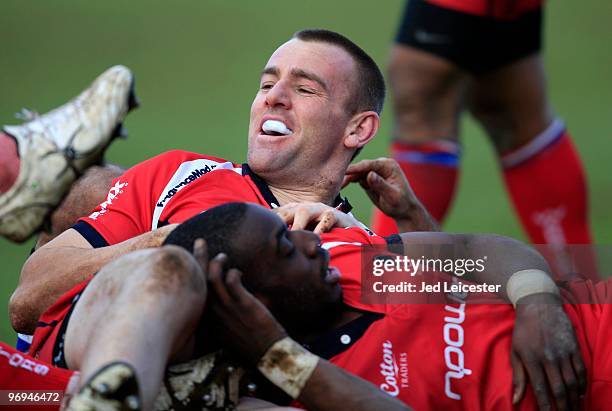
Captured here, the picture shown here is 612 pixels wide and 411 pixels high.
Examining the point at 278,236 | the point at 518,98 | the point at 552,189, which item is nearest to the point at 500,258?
the point at 278,236

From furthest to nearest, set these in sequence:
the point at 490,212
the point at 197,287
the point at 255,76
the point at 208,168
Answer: the point at 255,76 → the point at 490,212 → the point at 208,168 → the point at 197,287

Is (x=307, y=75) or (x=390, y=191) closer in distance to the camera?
(x=307, y=75)

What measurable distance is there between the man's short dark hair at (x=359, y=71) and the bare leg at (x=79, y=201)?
0.86 metres

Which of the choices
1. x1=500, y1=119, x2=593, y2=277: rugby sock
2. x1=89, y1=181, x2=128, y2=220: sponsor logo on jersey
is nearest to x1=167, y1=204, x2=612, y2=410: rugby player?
x1=89, y1=181, x2=128, y2=220: sponsor logo on jersey

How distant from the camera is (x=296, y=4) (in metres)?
11.3

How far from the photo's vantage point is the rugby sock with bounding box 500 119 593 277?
542cm

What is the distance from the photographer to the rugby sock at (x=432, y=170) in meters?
A: 5.35

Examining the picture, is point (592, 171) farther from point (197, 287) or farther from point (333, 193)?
point (197, 287)

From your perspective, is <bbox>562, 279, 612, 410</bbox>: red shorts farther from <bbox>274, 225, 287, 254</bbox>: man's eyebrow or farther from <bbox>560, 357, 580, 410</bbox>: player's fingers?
<bbox>274, 225, 287, 254</bbox>: man's eyebrow

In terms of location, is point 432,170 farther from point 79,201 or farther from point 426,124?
point 79,201

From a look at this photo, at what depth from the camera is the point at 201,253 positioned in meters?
2.57

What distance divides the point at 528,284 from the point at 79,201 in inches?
68.7

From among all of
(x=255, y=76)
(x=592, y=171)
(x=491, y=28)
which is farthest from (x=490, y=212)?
(x=255, y=76)

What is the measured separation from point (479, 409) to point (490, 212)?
4.87 m
